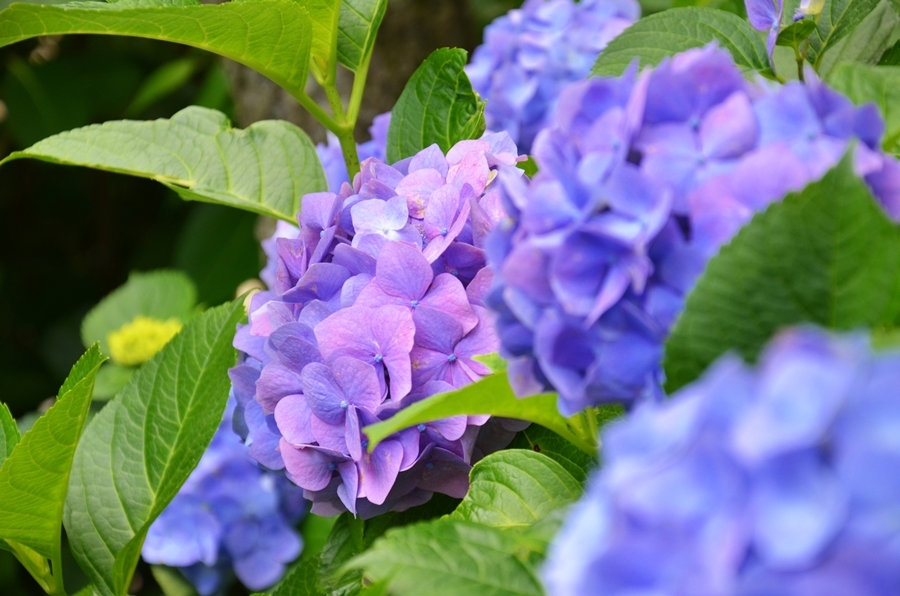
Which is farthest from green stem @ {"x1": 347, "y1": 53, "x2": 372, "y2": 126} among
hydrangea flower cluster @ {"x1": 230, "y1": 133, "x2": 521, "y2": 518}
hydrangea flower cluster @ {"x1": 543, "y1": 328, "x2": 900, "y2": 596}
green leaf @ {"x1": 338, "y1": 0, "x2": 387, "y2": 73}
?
hydrangea flower cluster @ {"x1": 543, "y1": 328, "x2": 900, "y2": 596}

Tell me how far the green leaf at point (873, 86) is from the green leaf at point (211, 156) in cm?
44

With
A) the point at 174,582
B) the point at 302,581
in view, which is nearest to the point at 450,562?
the point at 302,581

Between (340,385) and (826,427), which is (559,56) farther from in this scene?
(826,427)

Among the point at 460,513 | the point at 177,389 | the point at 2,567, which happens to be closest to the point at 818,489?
the point at 460,513

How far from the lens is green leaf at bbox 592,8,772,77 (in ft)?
2.17

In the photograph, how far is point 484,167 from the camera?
1.97ft

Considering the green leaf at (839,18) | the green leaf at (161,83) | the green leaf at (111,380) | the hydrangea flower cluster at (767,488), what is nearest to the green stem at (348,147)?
the green leaf at (839,18)

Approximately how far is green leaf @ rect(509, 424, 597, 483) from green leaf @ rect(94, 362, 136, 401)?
2.73ft

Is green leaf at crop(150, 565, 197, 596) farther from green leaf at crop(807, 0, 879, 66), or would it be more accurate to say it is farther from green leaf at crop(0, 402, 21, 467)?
green leaf at crop(807, 0, 879, 66)

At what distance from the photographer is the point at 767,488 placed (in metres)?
0.25

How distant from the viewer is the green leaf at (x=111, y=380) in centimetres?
134

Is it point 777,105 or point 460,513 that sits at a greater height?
point 777,105

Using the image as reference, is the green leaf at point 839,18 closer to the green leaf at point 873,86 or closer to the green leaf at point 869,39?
the green leaf at point 869,39

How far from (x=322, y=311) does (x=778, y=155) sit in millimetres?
318
